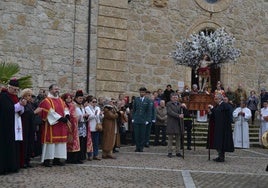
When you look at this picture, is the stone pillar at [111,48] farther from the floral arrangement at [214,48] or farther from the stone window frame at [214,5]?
the stone window frame at [214,5]

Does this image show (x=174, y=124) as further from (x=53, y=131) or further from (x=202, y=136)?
(x=202, y=136)

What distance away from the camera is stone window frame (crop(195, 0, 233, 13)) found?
849 inches

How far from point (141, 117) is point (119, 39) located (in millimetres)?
5365

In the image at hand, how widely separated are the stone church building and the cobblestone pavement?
5494 mm

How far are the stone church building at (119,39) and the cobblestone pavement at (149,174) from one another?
18.0 feet

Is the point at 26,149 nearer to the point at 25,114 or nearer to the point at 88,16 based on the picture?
the point at 25,114

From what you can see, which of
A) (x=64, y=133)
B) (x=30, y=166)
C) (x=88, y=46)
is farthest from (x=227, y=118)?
(x=88, y=46)

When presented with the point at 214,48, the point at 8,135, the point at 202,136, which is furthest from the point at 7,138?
→ the point at 202,136

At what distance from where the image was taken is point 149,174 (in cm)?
948

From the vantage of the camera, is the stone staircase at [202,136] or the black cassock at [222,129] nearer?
the black cassock at [222,129]

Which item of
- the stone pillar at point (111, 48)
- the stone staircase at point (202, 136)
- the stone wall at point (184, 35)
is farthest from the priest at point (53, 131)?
the stone wall at point (184, 35)

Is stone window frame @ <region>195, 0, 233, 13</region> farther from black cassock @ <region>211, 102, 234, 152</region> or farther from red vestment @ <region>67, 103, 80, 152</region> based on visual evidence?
red vestment @ <region>67, 103, 80, 152</region>

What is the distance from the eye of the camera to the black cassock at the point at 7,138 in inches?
354

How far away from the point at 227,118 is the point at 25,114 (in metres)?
5.35
